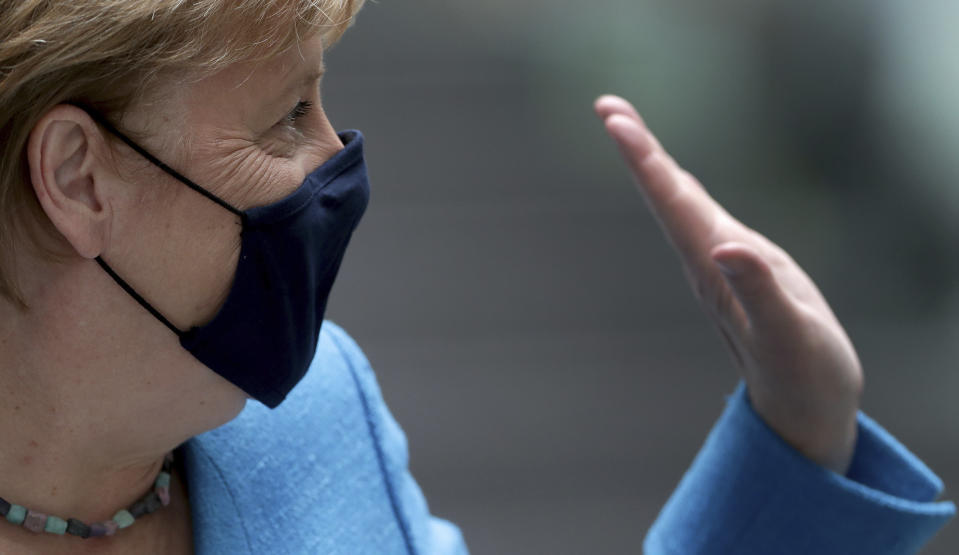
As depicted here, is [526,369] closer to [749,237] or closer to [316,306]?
[749,237]

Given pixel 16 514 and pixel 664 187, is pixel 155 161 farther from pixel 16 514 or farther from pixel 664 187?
pixel 664 187

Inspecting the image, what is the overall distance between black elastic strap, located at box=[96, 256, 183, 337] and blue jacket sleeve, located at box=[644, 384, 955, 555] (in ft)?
2.83

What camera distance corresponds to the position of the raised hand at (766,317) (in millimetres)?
1545

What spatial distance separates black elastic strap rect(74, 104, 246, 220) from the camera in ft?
3.55

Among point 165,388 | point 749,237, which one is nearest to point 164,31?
point 165,388

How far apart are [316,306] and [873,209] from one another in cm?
390

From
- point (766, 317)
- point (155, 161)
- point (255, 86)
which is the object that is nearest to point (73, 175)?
point (155, 161)

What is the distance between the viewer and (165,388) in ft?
3.89

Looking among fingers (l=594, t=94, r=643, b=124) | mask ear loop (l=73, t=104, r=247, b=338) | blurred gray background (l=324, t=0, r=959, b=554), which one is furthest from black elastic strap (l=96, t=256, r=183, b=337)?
blurred gray background (l=324, t=0, r=959, b=554)

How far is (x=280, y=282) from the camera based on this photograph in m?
1.22

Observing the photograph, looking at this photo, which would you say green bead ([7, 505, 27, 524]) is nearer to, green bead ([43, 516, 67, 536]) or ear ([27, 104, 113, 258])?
green bead ([43, 516, 67, 536])

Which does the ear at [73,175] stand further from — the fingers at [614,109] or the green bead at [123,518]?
the fingers at [614,109]

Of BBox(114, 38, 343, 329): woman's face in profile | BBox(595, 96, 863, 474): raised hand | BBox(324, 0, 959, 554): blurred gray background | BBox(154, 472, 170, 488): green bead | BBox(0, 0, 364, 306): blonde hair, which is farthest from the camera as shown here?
BBox(324, 0, 959, 554): blurred gray background

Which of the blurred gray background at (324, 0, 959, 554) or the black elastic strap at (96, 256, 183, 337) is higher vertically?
the black elastic strap at (96, 256, 183, 337)
